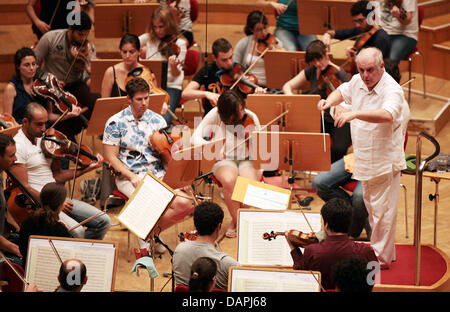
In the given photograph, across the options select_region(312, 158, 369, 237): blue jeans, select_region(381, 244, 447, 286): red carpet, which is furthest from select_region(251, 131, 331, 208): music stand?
select_region(381, 244, 447, 286): red carpet

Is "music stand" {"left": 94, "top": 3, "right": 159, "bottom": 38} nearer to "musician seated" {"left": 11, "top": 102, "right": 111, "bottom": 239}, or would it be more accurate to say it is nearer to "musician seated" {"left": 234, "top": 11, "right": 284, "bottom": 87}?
"musician seated" {"left": 234, "top": 11, "right": 284, "bottom": 87}

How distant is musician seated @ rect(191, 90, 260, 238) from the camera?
4.34 m

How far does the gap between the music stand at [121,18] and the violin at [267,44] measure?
0.91 meters

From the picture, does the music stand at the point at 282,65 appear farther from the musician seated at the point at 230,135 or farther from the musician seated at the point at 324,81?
the musician seated at the point at 230,135

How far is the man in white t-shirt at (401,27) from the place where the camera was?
227 inches

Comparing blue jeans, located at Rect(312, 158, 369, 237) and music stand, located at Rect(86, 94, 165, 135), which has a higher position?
music stand, located at Rect(86, 94, 165, 135)

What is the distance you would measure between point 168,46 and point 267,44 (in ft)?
2.60

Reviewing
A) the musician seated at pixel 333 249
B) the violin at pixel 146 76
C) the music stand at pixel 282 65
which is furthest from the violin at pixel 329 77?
the musician seated at pixel 333 249

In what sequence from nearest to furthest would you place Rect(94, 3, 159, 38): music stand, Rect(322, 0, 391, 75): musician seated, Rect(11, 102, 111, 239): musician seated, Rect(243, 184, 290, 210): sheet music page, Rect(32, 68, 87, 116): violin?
Rect(243, 184, 290, 210): sheet music page < Rect(11, 102, 111, 239): musician seated < Rect(32, 68, 87, 116): violin < Rect(322, 0, 391, 75): musician seated < Rect(94, 3, 159, 38): music stand

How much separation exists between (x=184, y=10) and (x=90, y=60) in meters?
1.24

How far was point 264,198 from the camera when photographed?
3.74m

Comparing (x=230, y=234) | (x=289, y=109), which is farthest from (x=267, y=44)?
(x=230, y=234)

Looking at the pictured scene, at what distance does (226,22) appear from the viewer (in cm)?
780

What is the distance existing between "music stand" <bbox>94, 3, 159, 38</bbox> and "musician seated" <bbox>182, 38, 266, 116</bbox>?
910 millimetres
